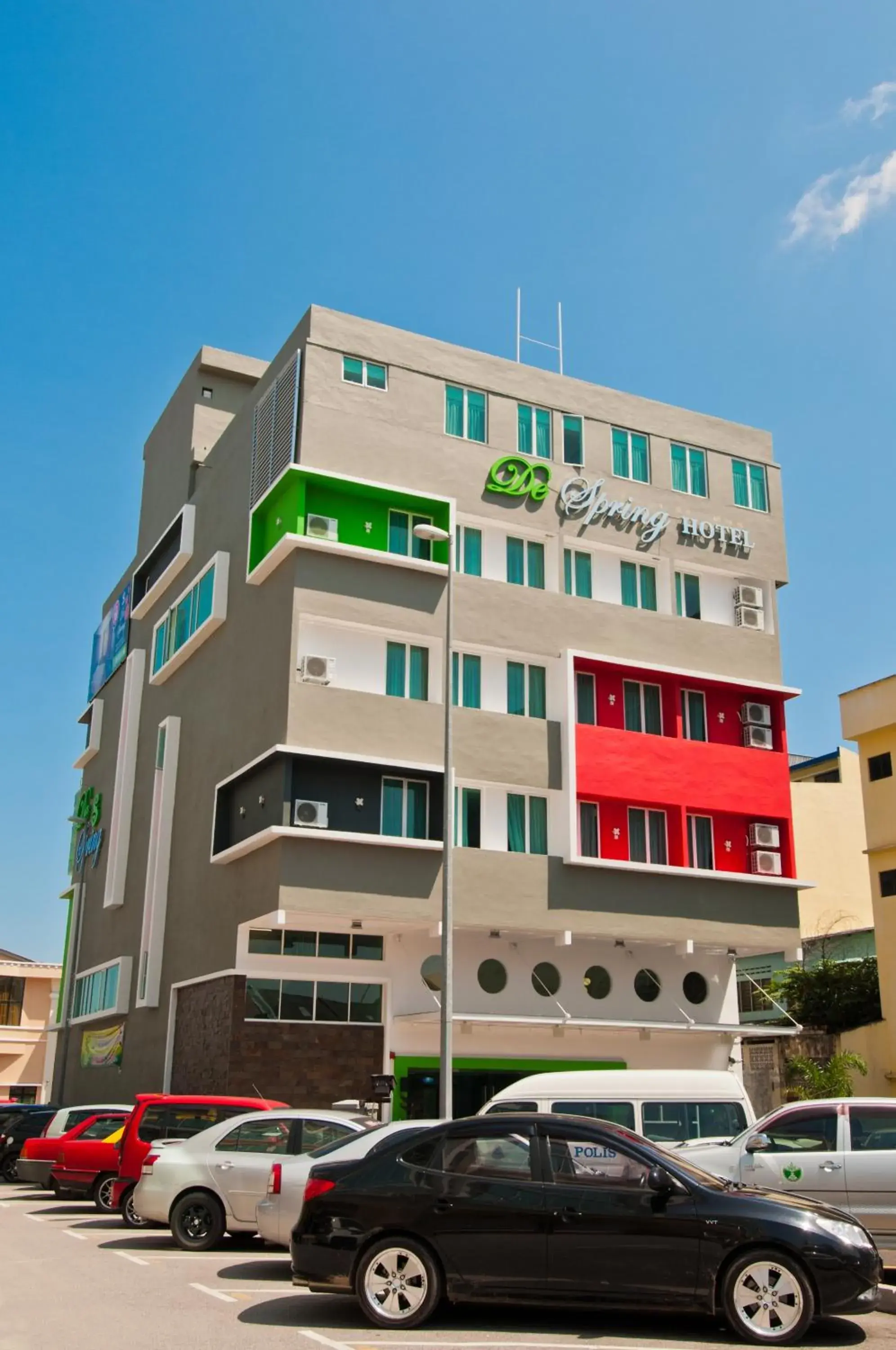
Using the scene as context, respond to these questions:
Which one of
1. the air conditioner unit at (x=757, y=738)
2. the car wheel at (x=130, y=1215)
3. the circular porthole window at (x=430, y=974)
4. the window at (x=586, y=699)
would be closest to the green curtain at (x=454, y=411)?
the window at (x=586, y=699)

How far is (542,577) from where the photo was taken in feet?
105

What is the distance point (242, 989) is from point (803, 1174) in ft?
53.0

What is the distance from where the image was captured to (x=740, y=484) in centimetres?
3547

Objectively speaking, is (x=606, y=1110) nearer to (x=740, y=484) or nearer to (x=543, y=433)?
(x=543, y=433)

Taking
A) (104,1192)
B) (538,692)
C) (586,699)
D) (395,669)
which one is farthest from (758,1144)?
(586,699)

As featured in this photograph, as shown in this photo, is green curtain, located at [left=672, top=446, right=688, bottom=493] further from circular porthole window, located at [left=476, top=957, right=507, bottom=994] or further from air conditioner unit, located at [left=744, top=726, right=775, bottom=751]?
circular porthole window, located at [left=476, top=957, right=507, bottom=994]

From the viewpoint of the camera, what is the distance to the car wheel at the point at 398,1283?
33.3ft

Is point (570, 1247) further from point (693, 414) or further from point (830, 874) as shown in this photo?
point (830, 874)

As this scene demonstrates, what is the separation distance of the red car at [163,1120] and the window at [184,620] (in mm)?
16617

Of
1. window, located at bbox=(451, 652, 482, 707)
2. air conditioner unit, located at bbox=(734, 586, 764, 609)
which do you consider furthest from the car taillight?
air conditioner unit, located at bbox=(734, 586, 764, 609)

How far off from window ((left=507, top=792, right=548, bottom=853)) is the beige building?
4082 cm

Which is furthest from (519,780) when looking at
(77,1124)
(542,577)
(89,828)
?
(89,828)

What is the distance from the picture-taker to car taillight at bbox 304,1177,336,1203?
1126 centimetres

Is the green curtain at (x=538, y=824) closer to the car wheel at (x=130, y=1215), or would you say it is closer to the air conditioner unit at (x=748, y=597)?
the air conditioner unit at (x=748, y=597)
